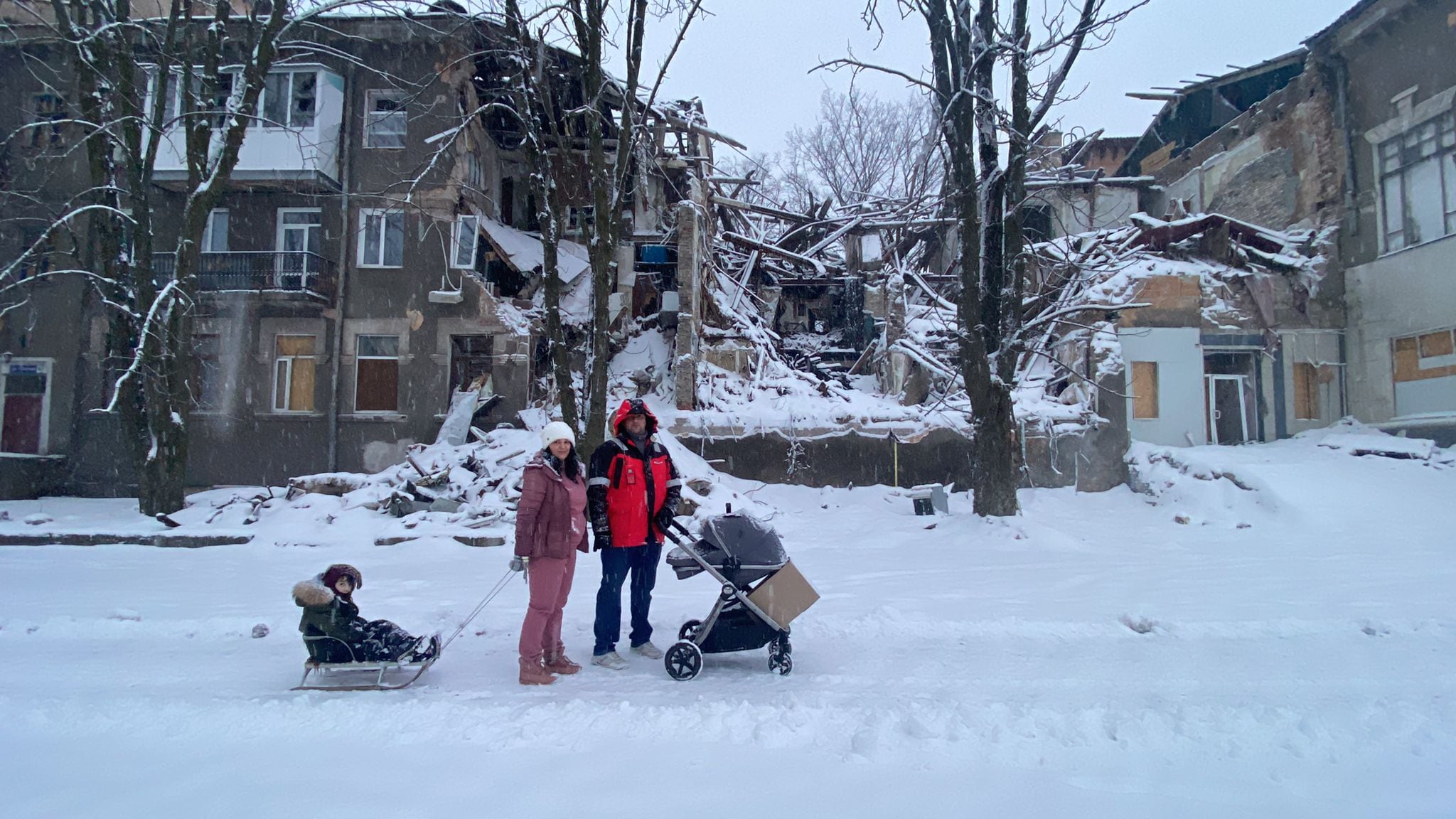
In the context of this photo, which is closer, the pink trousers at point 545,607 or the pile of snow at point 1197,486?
the pink trousers at point 545,607

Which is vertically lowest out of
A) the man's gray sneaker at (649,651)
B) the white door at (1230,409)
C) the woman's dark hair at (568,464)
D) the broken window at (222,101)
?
the man's gray sneaker at (649,651)

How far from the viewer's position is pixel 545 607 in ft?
17.4

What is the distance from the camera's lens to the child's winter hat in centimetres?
523

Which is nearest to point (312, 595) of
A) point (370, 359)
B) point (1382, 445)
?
point (370, 359)

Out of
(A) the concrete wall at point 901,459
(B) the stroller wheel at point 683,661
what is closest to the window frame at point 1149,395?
(A) the concrete wall at point 901,459

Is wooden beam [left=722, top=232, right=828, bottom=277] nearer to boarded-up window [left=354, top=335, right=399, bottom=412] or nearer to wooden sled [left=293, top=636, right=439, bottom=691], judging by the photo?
boarded-up window [left=354, top=335, right=399, bottom=412]

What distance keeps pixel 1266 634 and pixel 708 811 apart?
5.42 meters

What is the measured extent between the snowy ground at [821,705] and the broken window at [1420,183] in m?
12.2

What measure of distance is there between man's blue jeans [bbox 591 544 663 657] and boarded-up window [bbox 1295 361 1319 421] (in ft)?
61.6

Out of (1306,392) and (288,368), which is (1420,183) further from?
(288,368)

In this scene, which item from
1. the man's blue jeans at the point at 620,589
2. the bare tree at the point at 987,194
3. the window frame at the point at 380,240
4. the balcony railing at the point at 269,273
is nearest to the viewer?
the man's blue jeans at the point at 620,589

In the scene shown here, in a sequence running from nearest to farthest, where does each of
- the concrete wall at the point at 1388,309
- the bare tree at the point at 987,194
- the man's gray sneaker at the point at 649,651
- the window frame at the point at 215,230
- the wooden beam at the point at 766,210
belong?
the man's gray sneaker at the point at 649,651, the bare tree at the point at 987,194, the concrete wall at the point at 1388,309, the window frame at the point at 215,230, the wooden beam at the point at 766,210

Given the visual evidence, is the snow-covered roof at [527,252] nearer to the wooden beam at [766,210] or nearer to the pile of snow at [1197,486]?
the wooden beam at [766,210]

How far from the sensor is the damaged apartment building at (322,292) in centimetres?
1939
